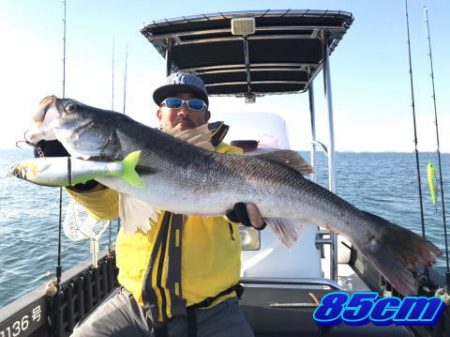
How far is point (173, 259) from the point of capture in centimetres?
325

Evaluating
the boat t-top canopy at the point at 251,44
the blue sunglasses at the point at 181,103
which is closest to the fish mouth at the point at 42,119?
the blue sunglasses at the point at 181,103

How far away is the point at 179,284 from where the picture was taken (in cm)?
324

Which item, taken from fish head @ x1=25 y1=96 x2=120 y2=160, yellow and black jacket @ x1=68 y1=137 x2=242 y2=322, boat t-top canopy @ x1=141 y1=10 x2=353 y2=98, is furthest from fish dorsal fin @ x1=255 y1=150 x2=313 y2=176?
boat t-top canopy @ x1=141 y1=10 x2=353 y2=98

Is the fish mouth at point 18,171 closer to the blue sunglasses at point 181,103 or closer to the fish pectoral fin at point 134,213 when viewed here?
the fish pectoral fin at point 134,213

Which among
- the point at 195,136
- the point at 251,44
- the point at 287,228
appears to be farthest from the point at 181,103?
the point at 251,44

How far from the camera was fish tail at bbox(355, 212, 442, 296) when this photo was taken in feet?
9.13

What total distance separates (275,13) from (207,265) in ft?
11.4

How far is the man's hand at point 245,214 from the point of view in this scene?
2959mm

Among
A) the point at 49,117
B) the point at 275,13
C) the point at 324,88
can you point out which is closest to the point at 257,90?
the point at 324,88

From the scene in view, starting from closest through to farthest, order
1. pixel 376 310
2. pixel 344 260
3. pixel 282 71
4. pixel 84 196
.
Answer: pixel 84 196 < pixel 376 310 < pixel 282 71 < pixel 344 260

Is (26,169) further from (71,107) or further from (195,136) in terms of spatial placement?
(195,136)

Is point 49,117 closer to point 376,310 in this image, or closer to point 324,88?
point 376,310

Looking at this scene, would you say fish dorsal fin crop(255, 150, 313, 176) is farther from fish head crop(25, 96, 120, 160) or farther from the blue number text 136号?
the blue number text 136号

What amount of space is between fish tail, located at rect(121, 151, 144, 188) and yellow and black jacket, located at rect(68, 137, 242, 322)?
628 mm
